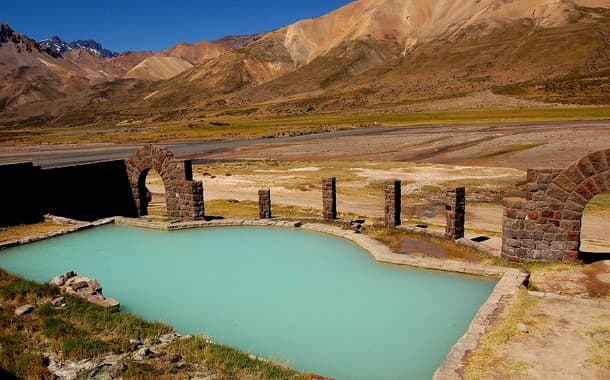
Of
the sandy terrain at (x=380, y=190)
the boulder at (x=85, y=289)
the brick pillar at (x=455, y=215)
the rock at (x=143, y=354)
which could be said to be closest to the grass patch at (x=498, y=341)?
the rock at (x=143, y=354)

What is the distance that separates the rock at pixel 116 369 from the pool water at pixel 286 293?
8.93 ft

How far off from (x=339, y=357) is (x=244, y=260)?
23.3ft

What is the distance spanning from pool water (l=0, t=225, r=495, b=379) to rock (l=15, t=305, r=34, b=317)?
95.5 inches

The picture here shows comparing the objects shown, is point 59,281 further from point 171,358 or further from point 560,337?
point 560,337

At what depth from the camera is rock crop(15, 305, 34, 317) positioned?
10770 millimetres

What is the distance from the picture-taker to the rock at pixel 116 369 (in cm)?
813

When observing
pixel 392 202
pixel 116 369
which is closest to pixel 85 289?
pixel 116 369

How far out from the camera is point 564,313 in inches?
423

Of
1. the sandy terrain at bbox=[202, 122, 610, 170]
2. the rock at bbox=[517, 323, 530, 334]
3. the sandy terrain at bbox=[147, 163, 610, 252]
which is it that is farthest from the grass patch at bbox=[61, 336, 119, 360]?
the sandy terrain at bbox=[202, 122, 610, 170]

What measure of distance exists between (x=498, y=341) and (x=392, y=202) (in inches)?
446

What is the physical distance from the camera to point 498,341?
9531 millimetres

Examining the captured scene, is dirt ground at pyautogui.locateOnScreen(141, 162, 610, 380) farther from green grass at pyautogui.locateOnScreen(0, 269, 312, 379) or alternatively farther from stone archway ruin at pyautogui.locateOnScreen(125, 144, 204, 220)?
stone archway ruin at pyautogui.locateOnScreen(125, 144, 204, 220)

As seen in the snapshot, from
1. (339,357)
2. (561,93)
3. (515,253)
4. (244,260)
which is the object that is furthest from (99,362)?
(561,93)

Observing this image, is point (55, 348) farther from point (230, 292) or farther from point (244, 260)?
point (244, 260)
